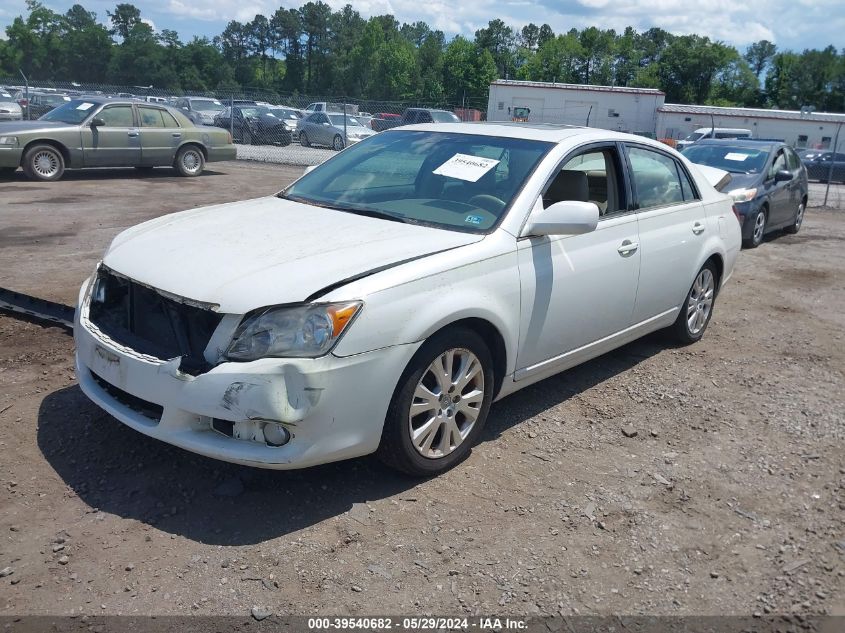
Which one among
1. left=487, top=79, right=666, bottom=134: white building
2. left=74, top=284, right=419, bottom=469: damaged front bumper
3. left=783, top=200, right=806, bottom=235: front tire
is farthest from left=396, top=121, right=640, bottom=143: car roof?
left=487, top=79, right=666, bottom=134: white building

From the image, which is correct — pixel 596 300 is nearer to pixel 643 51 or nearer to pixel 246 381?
pixel 246 381

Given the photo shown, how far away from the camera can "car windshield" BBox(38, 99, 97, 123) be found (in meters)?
14.3

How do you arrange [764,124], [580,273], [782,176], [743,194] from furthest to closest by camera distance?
[764,124] < [782,176] < [743,194] < [580,273]

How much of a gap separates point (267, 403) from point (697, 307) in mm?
4086

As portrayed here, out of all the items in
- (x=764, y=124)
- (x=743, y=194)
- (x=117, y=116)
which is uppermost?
(x=764, y=124)

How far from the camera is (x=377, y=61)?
338 ft

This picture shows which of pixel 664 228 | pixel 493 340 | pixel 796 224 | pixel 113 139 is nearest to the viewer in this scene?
pixel 493 340

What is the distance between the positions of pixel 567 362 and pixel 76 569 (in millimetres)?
2833

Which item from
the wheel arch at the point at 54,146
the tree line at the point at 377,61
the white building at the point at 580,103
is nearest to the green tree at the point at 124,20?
the tree line at the point at 377,61

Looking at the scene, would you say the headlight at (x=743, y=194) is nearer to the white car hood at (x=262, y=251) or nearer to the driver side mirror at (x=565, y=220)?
the driver side mirror at (x=565, y=220)

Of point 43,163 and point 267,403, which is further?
point 43,163

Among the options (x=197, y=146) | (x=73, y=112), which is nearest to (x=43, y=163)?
(x=73, y=112)

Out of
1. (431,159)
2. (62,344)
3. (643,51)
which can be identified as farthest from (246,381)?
(643,51)

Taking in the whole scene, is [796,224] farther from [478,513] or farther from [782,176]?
[478,513]
